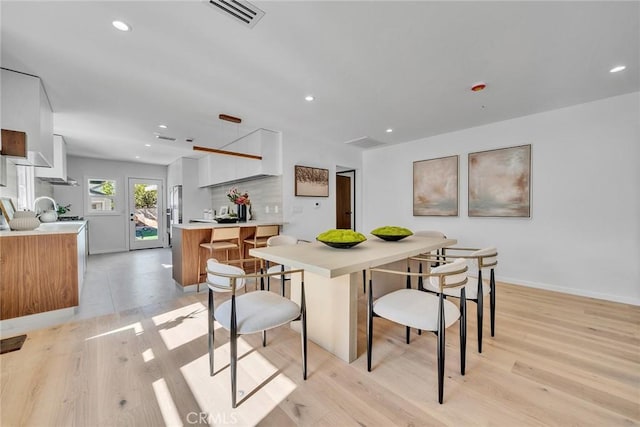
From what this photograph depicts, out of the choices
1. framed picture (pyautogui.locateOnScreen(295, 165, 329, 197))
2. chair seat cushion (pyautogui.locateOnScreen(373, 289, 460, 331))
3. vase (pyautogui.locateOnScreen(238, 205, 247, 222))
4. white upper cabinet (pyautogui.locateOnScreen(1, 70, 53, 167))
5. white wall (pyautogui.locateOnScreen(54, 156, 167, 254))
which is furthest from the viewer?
white wall (pyautogui.locateOnScreen(54, 156, 167, 254))

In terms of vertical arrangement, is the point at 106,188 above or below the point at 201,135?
below

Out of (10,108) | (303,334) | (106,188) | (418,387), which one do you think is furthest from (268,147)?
(106,188)

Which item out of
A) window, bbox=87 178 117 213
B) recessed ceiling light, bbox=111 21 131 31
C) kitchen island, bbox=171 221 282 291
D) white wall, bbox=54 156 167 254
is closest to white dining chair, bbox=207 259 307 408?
recessed ceiling light, bbox=111 21 131 31

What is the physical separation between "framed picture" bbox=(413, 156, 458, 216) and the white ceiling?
876mm

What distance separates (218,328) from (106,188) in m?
6.64

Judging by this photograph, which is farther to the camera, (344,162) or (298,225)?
(344,162)

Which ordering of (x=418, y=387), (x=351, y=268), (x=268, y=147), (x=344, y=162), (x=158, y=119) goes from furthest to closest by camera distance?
(x=344, y=162), (x=268, y=147), (x=158, y=119), (x=418, y=387), (x=351, y=268)

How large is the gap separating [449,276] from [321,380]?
108 centimetres

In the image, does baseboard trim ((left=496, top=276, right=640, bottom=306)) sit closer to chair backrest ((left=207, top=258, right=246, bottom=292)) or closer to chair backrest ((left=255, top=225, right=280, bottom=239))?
chair backrest ((left=255, top=225, right=280, bottom=239))

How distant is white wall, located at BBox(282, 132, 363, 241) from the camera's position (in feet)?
14.9

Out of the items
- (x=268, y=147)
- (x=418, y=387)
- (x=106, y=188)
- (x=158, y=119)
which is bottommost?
(x=418, y=387)

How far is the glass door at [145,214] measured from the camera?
7207 millimetres

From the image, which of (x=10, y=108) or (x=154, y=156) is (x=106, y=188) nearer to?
(x=154, y=156)

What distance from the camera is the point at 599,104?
3129 mm
